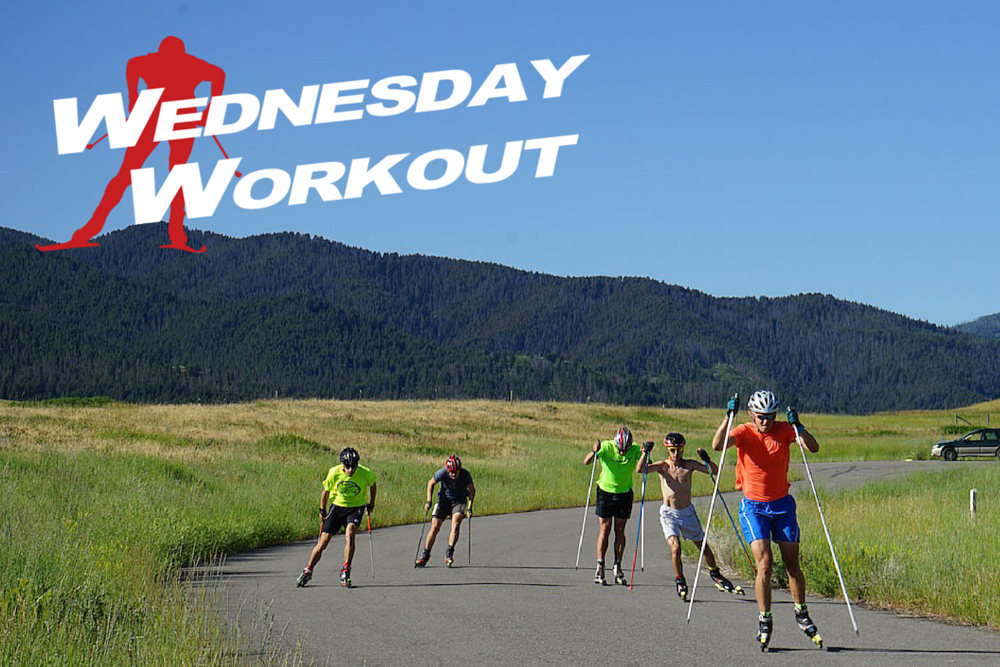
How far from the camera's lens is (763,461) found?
1009 cm

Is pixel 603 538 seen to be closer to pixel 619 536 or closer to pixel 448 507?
pixel 619 536

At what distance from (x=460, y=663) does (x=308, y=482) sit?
2181 centimetres

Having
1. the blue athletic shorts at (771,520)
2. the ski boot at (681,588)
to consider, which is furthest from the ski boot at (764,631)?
the ski boot at (681,588)

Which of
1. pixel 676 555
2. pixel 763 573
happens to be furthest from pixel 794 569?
pixel 676 555

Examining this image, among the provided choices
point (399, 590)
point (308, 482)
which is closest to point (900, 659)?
point (399, 590)

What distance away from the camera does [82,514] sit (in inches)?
634

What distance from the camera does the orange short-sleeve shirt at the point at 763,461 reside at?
1005 centimetres

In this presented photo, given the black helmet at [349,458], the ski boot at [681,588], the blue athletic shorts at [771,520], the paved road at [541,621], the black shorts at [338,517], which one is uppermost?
the black helmet at [349,458]

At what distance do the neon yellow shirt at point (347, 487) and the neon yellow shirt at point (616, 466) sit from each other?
10.6ft

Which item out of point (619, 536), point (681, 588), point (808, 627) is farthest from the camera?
point (619, 536)

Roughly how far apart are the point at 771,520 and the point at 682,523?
157 inches

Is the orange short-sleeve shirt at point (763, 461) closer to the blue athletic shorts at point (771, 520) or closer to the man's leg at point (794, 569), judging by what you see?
the blue athletic shorts at point (771, 520)

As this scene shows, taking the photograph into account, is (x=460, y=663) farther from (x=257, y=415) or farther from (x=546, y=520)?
(x=257, y=415)

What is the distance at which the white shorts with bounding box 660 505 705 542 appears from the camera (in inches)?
551
